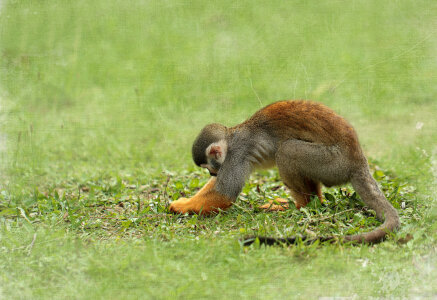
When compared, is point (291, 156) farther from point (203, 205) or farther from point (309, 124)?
point (203, 205)

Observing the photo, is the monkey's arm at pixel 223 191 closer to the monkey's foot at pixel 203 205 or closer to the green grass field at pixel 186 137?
the monkey's foot at pixel 203 205

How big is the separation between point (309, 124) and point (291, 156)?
0.35 metres

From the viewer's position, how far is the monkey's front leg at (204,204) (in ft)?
15.5

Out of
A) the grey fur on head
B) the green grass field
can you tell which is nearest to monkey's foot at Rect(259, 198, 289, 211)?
the green grass field

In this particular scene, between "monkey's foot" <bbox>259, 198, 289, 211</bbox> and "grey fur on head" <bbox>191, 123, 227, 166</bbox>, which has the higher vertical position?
"grey fur on head" <bbox>191, 123, 227, 166</bbox>

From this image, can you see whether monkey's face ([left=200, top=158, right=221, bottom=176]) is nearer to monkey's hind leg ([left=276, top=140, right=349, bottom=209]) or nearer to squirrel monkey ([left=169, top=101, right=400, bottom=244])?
squirrel monkey ([left=169, top=101, right=400, bottom=244])

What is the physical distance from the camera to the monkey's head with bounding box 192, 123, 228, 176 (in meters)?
4.78

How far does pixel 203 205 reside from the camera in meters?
4.75

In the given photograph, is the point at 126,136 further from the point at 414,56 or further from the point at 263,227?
the point at 414,56

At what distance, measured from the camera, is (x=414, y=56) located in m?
7.59

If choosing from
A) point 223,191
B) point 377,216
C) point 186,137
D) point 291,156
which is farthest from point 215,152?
point 186,137

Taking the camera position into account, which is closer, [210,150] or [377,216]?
[377,216]

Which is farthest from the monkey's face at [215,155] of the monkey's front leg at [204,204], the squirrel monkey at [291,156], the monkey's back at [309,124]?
the monkey's back at [309,124]

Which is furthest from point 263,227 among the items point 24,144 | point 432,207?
point 24,144
